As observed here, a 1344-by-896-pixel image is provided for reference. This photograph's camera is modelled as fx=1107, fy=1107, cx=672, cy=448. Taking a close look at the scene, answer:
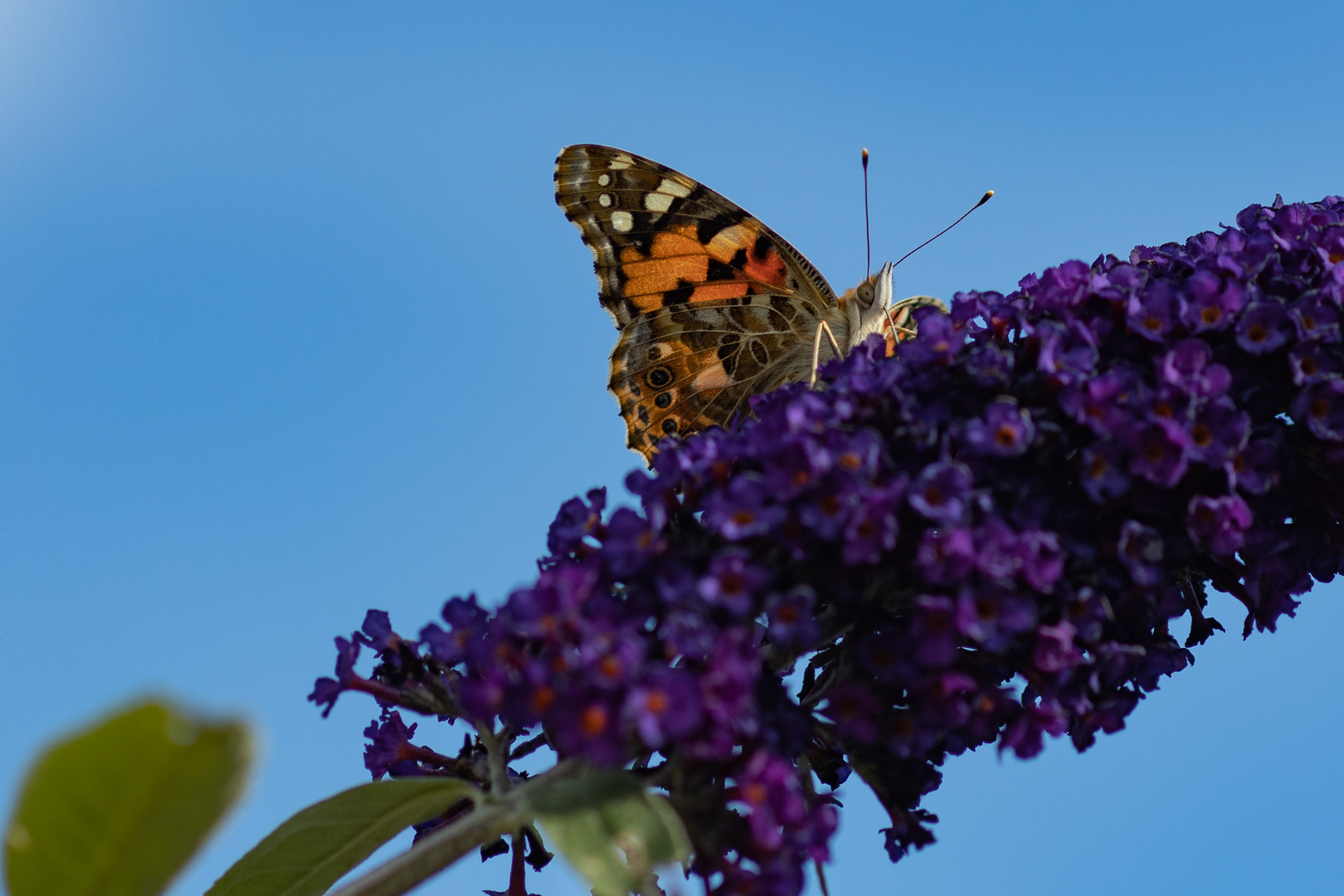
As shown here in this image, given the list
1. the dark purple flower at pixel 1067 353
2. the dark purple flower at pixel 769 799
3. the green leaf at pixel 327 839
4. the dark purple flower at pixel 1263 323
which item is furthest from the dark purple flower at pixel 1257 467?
the green leaf at pixel 327 839

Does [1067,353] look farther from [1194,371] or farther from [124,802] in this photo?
[124,802]

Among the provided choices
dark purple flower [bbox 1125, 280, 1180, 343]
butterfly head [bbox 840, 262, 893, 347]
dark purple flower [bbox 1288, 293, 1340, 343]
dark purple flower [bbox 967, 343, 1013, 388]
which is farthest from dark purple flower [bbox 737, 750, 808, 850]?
butterfly head [bbox 840, 262, 893, 347]

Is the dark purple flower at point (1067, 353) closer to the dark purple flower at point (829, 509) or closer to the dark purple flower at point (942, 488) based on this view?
the dark purple flower at point (942, 488)

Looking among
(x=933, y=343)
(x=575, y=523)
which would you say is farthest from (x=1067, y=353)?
(x=575, y=523)

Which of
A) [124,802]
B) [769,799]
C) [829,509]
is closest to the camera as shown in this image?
[124,802]

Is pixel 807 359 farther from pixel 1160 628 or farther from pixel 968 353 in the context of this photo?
pixel 1160 628
